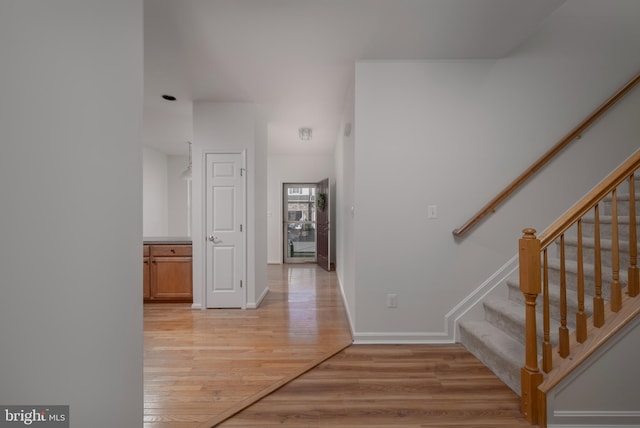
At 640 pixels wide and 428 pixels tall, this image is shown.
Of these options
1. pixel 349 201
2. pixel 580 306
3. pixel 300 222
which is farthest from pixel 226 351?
pixel 300 222

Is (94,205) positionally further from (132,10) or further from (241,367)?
(241,367)

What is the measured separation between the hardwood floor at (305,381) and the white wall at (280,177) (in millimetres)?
4033

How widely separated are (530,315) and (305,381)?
5.06 ft

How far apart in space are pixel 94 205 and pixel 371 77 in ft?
8.32

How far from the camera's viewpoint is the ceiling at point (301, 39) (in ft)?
6.96

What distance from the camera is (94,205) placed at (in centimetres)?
104

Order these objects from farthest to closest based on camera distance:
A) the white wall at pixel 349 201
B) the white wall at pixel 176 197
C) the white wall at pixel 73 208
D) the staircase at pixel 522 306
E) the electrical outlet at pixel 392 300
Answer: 1. the white wall at pixel 176 197
2. the white wall at pixel 349 201
3. the electrical outlet at pixel 392 300
4. the staircase at pixel 522 306
5. the white wall at pixel 73 208

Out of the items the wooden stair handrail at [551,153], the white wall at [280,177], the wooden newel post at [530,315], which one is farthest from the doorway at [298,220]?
the wooden newel post at [530,315]

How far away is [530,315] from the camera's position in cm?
179

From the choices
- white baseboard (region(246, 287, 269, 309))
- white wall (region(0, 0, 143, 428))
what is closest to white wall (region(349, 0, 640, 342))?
white baseboard (region(246, 287, 269, 309))

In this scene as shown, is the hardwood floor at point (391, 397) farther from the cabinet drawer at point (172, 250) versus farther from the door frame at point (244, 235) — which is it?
the cabinet drawer at point (172, 250)

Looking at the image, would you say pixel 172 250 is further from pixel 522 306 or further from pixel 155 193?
pixel 522 306

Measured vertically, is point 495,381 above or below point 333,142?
below

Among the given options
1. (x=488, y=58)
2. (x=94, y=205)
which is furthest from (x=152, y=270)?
(x=488, y=58)
